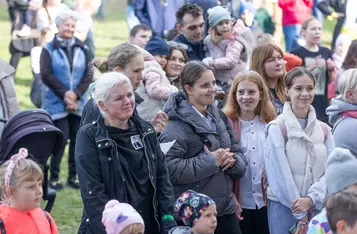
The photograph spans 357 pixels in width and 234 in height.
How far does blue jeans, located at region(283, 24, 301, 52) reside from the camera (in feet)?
51.2

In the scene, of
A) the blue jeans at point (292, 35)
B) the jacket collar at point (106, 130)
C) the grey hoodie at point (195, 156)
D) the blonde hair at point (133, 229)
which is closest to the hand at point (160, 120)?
the grey hoodie at point (195, 156)

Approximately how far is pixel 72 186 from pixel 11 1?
566 cm

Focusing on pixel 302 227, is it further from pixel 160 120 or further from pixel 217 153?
pixel 160 120

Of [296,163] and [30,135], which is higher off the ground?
[30,135]

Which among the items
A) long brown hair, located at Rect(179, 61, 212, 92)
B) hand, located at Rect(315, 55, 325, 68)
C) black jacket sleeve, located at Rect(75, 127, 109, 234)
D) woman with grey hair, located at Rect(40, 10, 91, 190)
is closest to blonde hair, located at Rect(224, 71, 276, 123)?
long brown hair, located at Rect(179, 61, 212, 92)

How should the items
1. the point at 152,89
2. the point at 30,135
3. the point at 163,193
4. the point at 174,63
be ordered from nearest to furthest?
the point at 163,193
the point at 30,135
the point at 152,89
the point at 174,63

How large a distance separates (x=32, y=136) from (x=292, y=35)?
28.8ft

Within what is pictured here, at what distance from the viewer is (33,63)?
44.4 ft

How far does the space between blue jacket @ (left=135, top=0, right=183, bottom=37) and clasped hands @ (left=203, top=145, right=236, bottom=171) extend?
243 inches

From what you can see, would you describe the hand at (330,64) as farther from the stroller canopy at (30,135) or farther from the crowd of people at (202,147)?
the stroller canopy at (30,135)

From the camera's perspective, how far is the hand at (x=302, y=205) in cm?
725

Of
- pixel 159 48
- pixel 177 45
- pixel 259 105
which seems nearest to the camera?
pixel 259 105

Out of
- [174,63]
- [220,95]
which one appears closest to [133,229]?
[220,95]

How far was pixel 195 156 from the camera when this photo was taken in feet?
24.2
